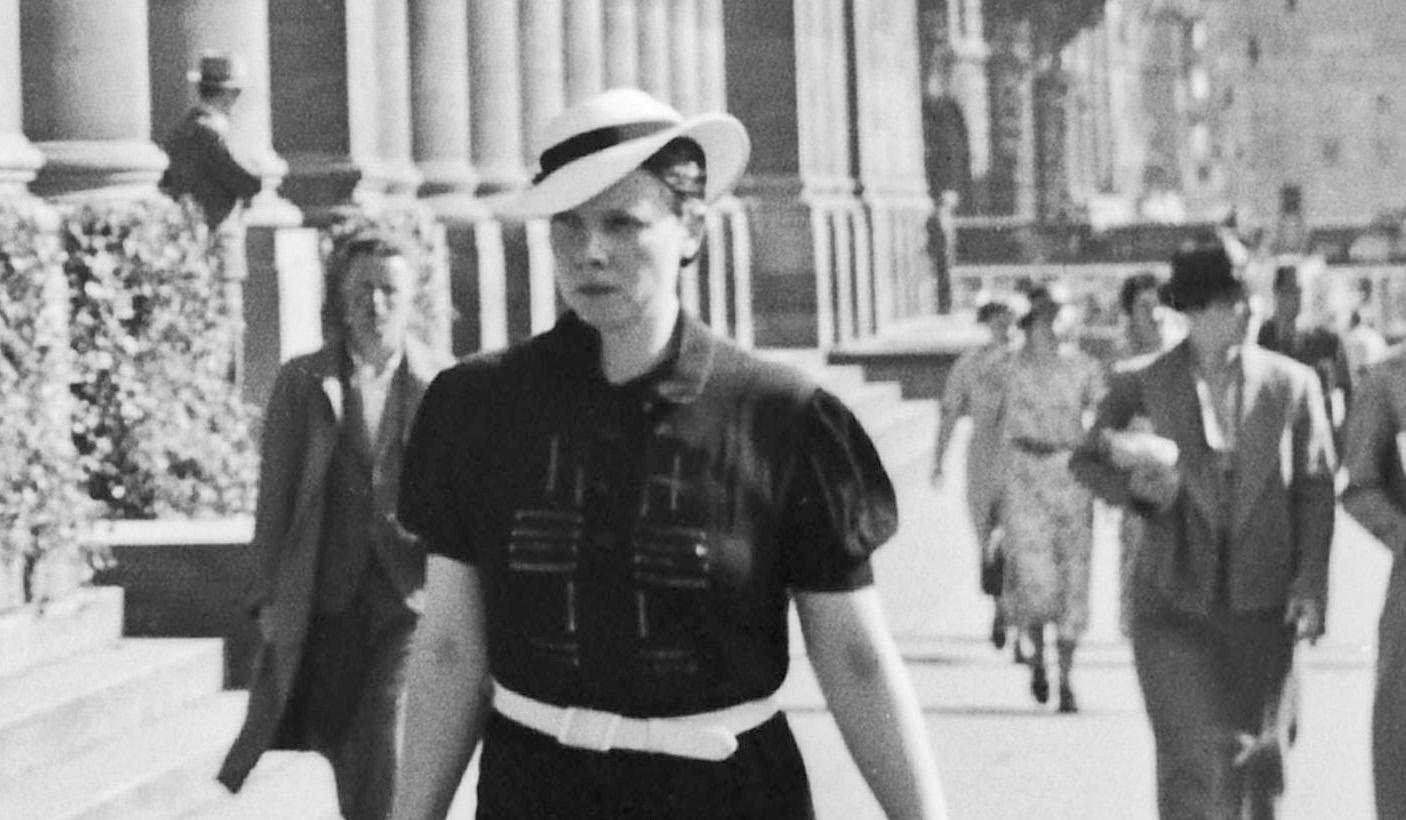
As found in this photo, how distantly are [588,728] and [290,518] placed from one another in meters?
4.16

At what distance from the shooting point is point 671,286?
15.8 feet

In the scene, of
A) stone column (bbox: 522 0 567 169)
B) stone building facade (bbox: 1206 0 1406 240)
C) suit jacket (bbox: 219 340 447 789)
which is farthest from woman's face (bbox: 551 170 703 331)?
stone building facade (bbox: 1206 0 1406 240)

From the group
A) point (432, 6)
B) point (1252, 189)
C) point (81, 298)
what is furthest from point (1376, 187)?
point (81, 298)

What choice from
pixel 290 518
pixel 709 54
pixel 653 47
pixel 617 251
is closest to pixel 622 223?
pixel 617 251

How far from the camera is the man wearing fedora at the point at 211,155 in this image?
50.9 feet

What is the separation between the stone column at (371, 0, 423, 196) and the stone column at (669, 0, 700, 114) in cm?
1001

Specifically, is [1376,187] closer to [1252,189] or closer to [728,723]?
[1252,189]

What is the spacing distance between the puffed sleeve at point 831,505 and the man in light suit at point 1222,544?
11.9ft

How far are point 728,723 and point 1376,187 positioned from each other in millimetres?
137797

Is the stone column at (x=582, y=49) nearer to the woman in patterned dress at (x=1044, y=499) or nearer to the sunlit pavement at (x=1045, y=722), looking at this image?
the sunlit pavement at (x=1045, y=722)

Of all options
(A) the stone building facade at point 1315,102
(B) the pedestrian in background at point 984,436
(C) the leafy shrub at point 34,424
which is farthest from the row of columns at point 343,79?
(A) the stone building facade at point 1315,102

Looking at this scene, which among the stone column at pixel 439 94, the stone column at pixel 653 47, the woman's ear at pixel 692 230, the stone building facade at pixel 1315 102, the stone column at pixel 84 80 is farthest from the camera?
the stone building facade at pixel 1315 102

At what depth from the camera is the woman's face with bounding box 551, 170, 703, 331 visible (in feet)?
15.4

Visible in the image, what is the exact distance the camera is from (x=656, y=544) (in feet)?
15.3
